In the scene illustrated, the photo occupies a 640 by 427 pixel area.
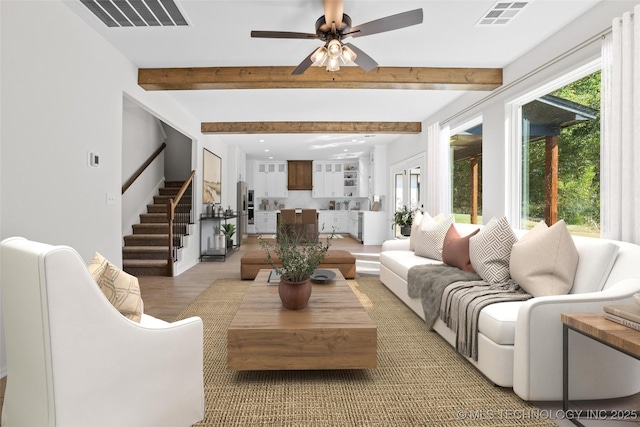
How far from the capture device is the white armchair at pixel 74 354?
116 centimetres

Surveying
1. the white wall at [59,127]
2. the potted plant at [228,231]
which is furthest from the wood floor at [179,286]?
the white wall at [59,127]

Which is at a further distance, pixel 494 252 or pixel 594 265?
pixel 494 252

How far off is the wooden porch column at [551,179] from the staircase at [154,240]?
5091 millimetres

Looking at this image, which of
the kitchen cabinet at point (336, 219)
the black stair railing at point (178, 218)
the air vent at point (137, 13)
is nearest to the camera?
the air vent at point (137, 13)

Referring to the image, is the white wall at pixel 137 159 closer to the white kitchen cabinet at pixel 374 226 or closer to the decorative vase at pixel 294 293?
the decorative vase at pixel 294 293

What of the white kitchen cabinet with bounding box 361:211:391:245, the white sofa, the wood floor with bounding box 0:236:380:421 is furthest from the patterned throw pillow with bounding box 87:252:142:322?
the white kitchen cabinet with bounding box 361:211:391:245

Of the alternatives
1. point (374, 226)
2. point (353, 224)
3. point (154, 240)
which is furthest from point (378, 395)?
point (353, 224)

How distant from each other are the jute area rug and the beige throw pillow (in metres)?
0.75

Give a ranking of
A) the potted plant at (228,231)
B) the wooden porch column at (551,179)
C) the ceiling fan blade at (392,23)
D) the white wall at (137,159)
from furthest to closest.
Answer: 1. the potted plant at (228,231)
2. the white wall at (137,159)
3. the wooden porch column at (551,179)
4. the ceiling fan blade at (392,23)

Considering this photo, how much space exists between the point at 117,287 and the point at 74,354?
418 millimetres

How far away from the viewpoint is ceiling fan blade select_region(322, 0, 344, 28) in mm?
2572

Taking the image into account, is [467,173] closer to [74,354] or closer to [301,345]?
[301,345]

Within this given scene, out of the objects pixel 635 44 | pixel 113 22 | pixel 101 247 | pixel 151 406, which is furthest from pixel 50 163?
pixel 635 44

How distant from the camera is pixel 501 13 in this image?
2904 millimetres
